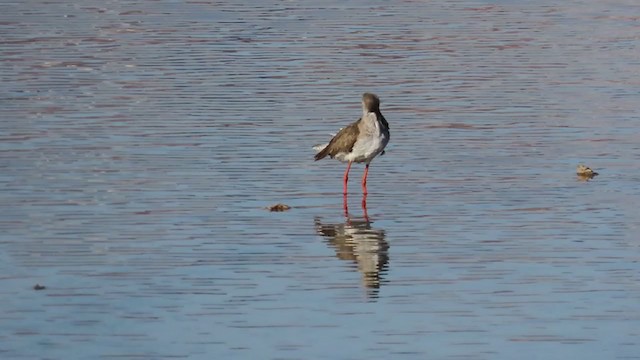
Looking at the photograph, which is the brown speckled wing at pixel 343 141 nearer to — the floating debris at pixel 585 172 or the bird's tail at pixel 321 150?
the bird's tail at pixel 321 150

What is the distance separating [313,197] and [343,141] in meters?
1.11

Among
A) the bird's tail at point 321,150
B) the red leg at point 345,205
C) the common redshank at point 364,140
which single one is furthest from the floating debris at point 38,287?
the bird's tail at point 321,150

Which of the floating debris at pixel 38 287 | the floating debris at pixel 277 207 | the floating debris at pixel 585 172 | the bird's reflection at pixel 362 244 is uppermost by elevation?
the floating debris at pixel 38 287

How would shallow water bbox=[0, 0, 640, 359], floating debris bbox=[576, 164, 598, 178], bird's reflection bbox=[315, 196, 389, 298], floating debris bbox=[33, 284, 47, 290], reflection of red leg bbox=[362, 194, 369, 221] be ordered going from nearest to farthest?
shallow water bbox=[0, 0, 640, 359] → floating debris bbox=[33, 284, 47, 290] → bird's reflection bbox=[315, 196, 389, 298] → reflection of red leg bbox=[362, 194, 369, 221] → floating debris bbox=[576, 164, 598, 178]

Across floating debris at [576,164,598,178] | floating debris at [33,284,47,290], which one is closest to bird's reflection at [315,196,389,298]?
floating debris at [33,284,47,290]

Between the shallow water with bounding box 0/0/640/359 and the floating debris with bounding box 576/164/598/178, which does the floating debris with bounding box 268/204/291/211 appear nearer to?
the shallow water with bounding box 0/0/640/359

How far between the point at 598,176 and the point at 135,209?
526cm

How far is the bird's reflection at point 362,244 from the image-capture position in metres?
15.3

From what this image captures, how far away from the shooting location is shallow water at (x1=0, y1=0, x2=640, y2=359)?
13.4m

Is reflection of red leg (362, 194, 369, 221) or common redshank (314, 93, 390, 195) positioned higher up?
common redshank (314, 93, 390, 195)

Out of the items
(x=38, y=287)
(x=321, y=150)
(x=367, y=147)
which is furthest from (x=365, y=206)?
(x=38, y=287)

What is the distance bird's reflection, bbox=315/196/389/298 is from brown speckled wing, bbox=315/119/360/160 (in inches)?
61.8

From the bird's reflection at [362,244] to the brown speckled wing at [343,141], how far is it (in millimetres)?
1569

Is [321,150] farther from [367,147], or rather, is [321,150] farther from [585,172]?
[585,172]
